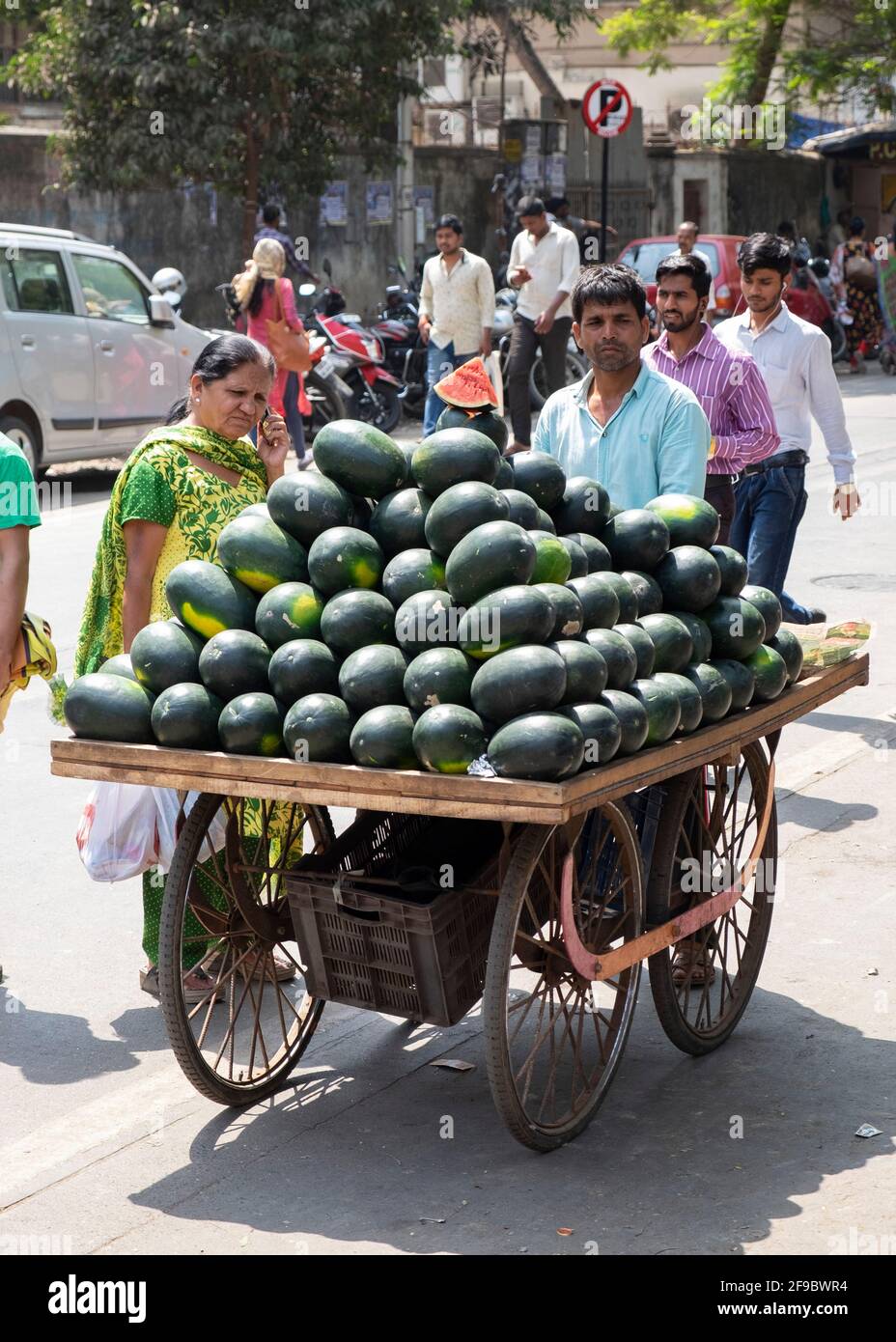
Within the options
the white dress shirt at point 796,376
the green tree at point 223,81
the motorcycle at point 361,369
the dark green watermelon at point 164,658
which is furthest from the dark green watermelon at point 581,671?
the green tree at point 223,81

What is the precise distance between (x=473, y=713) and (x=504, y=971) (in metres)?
0.56

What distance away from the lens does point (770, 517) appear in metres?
6.90

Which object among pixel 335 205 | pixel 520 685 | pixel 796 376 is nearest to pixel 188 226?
pixel 335 205

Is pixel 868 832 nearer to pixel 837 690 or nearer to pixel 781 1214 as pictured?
pixel 837 690

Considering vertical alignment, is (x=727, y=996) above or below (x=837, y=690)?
below

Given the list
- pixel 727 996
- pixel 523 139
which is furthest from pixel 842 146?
pixel 727 996

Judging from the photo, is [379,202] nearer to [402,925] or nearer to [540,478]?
[540,478]

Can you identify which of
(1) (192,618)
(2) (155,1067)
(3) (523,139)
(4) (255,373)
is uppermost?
(3) (523,139)

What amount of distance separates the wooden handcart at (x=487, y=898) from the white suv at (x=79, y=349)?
8.96 m

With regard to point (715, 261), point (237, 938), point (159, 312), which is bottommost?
point (237, 938)

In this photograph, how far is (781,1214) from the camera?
3.61 metres

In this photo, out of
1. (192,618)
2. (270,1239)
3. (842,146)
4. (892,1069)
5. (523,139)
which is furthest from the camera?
(842,146)

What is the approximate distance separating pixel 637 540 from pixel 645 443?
2.57 ft

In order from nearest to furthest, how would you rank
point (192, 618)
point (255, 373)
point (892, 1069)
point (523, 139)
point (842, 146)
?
→ point (192, 618)
point (892, 1069)
point (255, 373)
point (523, 139)
point (842, 146)
